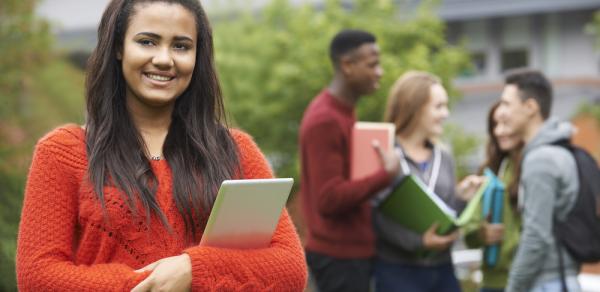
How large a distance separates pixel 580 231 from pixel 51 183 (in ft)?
9.64

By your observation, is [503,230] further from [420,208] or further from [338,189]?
[338,189]

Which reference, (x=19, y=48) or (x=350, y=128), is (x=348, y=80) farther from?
(x=19, y=48)

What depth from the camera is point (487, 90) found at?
20969 millimetres

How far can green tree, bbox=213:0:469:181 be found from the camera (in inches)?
554

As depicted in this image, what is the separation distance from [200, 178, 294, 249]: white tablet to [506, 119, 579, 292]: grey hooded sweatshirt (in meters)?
2.24

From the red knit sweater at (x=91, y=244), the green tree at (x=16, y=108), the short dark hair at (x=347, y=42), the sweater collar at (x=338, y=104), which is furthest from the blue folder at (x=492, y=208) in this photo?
the green tree at (x=16, y=108)

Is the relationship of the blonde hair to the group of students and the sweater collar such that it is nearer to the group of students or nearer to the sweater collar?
the group of students

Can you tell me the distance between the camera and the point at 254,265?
8.99 ft

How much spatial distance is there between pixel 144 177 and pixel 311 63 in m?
11.5

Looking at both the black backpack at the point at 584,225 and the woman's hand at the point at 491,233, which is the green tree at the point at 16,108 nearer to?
the woman's hand at the point at 491,233

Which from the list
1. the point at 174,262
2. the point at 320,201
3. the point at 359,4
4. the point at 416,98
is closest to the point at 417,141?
the point at 416,98

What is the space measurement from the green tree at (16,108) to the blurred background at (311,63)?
0.01m

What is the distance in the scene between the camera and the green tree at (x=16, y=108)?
9.37 meters

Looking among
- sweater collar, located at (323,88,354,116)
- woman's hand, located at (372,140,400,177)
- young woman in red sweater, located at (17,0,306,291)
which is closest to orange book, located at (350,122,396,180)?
woman's hand, located at (372,140,400,177)
